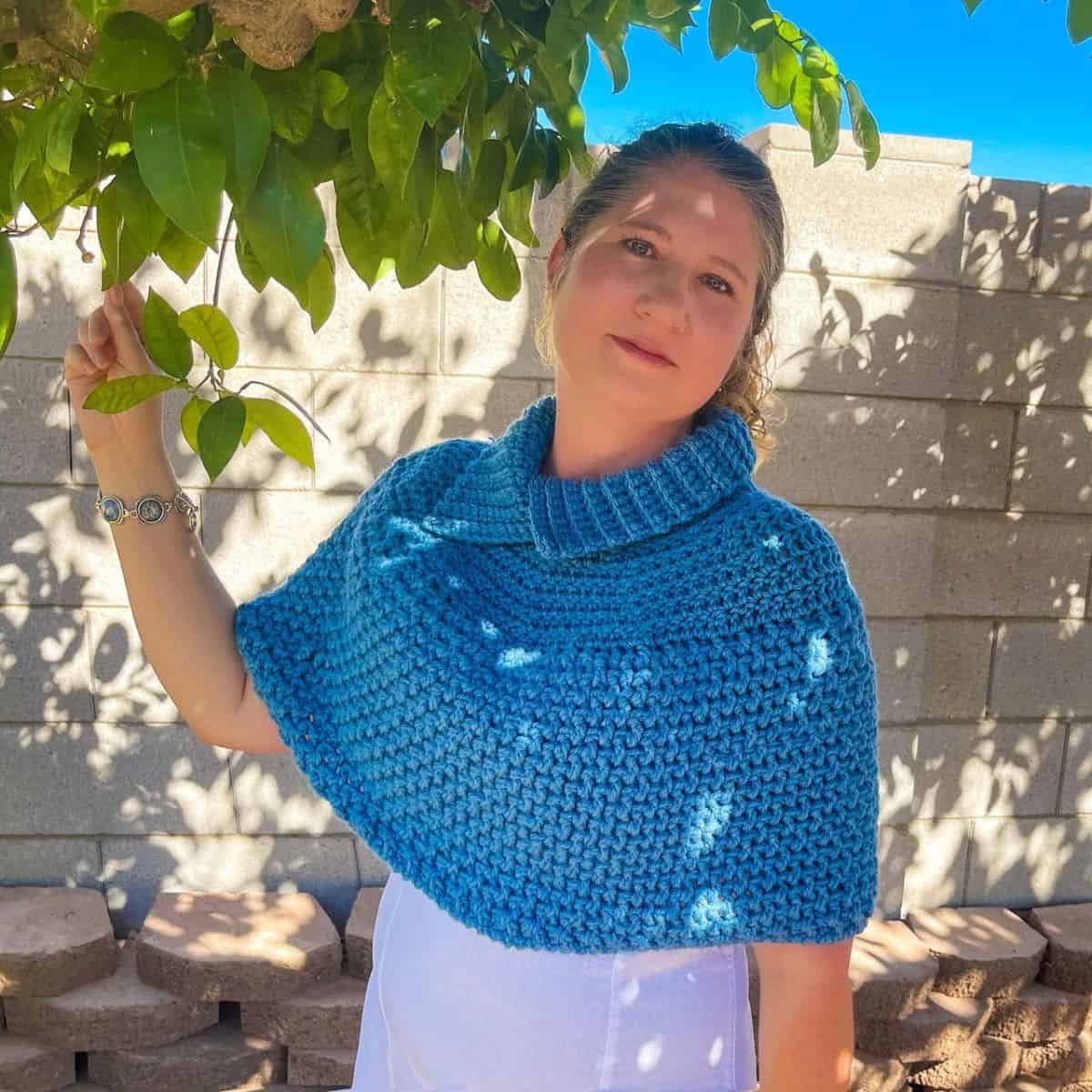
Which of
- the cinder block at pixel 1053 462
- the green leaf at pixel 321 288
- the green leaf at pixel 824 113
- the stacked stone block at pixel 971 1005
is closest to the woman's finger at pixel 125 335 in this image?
the green leaf at pixel 321 288

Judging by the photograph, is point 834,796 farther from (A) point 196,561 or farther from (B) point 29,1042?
(B) point 29,1042

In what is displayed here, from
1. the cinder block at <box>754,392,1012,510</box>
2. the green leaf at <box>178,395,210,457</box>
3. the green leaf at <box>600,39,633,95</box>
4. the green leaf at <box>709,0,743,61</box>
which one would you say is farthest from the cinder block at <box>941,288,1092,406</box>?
the green leaf at <box>178,395,210,457</box>

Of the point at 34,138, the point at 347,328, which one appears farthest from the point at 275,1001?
the point at 34,138

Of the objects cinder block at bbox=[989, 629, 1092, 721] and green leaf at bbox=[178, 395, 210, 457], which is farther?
cinder block at bbox=[989, 629, 1092, 721]

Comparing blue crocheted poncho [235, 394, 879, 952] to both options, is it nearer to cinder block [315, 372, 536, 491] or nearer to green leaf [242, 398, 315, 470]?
green leaf [242, 398, 315, 470]

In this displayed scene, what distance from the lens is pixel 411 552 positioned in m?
1.34

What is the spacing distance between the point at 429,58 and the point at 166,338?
0.33 meters

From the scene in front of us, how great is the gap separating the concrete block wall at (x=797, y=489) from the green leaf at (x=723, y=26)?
1655 millimetres

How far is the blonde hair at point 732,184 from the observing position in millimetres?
1297

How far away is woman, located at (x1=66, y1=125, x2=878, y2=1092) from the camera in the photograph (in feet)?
3.83

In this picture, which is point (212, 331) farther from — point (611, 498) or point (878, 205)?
point (878, 205)

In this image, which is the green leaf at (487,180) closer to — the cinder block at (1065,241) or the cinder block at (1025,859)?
the cinder block at (1065,241)

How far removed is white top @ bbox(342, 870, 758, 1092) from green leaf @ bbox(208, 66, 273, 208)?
33.7 inches

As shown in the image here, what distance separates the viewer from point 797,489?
299 cm
